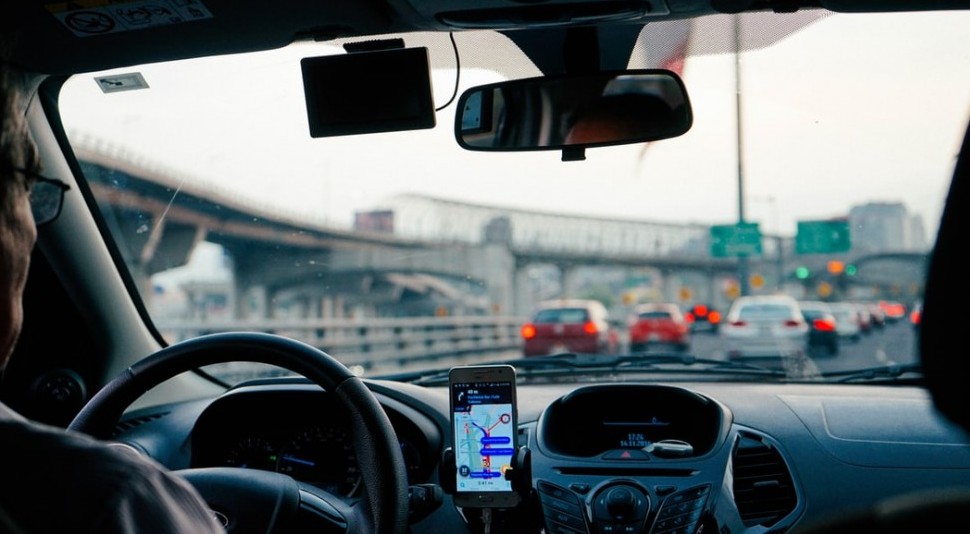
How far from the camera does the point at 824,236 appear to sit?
9.42m

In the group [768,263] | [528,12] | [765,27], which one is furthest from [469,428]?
[768,263]

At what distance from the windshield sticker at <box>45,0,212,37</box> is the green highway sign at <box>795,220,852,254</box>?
4.56m

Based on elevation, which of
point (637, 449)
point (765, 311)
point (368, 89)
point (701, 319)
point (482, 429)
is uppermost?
point (368, 89)

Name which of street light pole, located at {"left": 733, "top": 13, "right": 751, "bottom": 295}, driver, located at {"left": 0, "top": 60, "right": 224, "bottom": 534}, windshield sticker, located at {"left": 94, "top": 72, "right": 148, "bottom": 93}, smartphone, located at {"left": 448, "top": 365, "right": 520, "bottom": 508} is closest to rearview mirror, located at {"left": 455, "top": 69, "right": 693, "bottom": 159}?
street light pole, located at {"left": 733, "top": 13, "right": 751, "bottom": 295}

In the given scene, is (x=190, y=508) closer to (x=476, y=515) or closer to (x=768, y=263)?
(x=476, y=515)

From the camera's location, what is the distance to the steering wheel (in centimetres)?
265

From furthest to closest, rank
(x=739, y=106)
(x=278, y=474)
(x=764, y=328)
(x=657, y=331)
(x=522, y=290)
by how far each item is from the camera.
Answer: (x=657, y=331) → (x=522, y=290) → (x=764, y=328) → (x=739, y=106) → (x=278, y=474)

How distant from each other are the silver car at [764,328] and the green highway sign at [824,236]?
15.1m

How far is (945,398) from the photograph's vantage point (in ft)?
4.44

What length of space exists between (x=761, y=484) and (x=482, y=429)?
43.8 inches

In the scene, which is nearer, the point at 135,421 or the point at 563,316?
the point at 135,421

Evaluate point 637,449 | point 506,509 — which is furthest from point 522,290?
point 506,509

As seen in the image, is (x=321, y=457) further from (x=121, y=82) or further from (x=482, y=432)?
(x=121, y=82)

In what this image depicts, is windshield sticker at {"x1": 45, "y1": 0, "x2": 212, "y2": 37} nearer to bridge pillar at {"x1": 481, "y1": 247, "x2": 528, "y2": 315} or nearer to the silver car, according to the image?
bridge pillar at {"x1": 481, "y1": 247, "x2": 528, "y2": 315}
